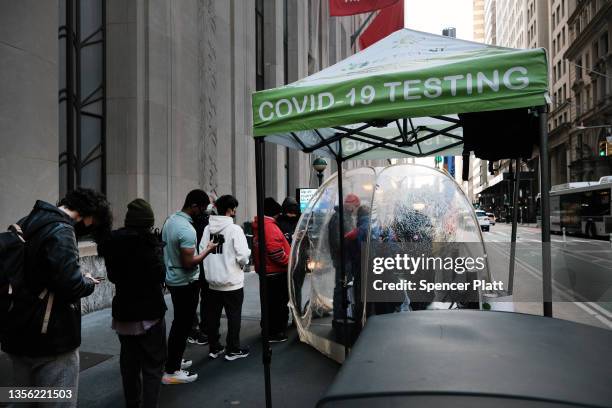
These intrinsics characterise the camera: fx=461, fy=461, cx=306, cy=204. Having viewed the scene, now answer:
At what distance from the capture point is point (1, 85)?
20.2 feet

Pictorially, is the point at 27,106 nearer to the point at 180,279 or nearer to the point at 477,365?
the point at 180,279

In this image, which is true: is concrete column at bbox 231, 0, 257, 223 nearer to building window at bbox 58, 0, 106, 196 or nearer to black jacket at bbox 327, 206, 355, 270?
building window at bbox 58, 0, 106, 196

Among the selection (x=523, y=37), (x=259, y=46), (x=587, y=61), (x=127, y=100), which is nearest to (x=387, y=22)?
(x=259, y=46)

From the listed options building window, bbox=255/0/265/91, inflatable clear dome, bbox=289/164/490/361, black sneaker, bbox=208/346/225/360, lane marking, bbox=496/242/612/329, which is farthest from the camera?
building window, bbox=255/0/265/91

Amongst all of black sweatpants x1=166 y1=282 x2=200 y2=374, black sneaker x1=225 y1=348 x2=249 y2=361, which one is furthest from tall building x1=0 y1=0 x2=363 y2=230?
black sneaker x1=225 y1=348 x2=249 y2=361

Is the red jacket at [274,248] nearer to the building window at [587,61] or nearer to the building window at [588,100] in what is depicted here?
the building window at [588,100]

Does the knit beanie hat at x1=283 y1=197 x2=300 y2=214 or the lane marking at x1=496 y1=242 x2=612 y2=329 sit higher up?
the knit beanie hat at x1=283 y1=197 x2=300 y2=214

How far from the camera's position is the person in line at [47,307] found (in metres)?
2.69

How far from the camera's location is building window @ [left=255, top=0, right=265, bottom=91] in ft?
58.6

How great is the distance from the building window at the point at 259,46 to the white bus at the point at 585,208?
63.7 feet

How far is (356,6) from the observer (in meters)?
15.2

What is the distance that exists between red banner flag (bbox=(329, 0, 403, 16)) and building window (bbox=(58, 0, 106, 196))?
27.2 ft

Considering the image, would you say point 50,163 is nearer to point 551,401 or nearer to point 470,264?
point 470,264

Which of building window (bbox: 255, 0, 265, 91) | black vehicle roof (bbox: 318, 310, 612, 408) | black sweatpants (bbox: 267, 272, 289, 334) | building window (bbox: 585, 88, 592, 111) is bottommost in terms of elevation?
black sweatpants (bbox: 267, 272, 289, 334)
